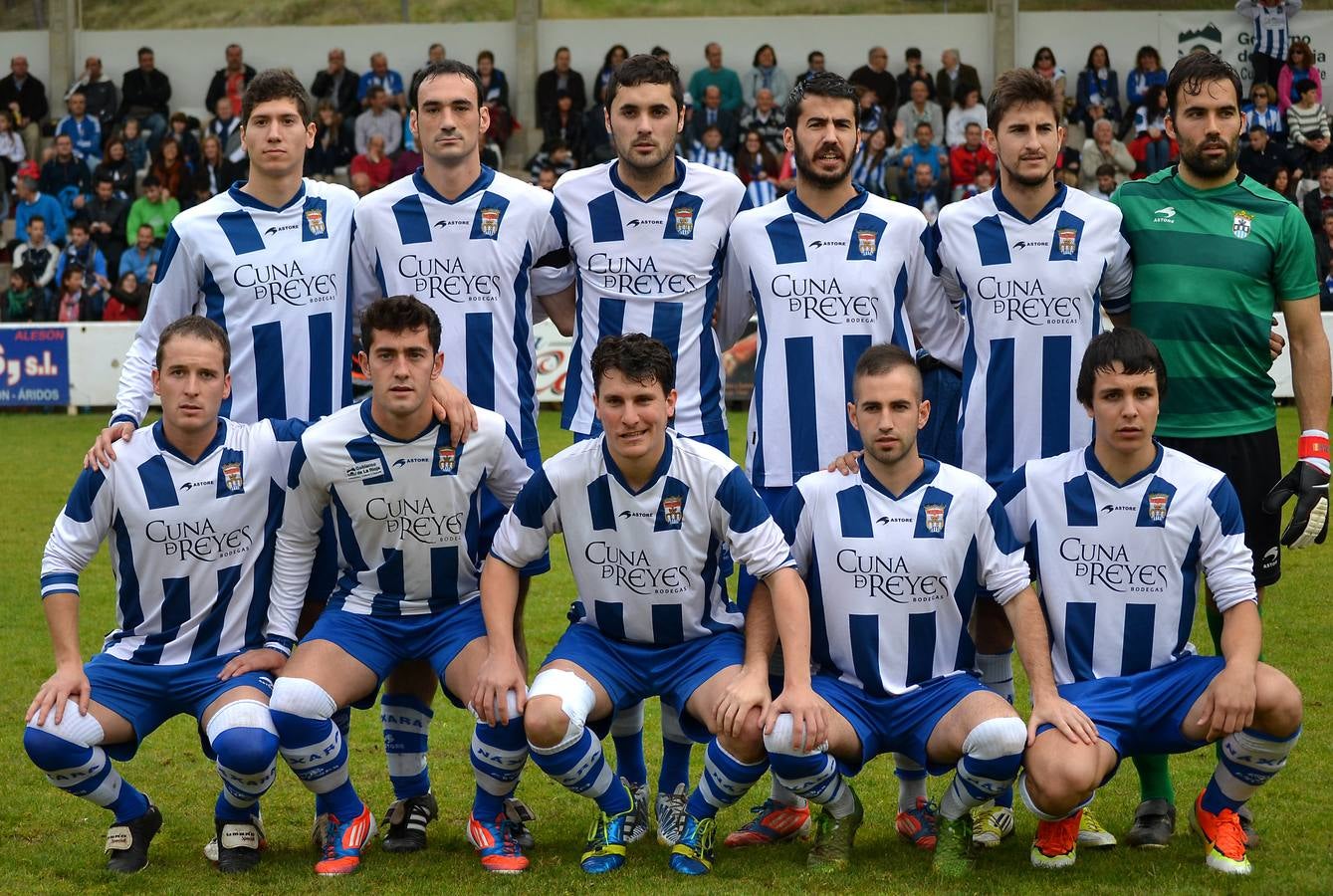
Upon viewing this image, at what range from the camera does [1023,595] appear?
14.0 feet

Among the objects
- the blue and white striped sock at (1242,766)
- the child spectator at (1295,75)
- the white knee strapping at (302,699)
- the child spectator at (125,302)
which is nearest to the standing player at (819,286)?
the blue and white striped sock at (1242,766)

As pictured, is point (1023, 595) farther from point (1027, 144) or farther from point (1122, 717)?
point (1027, 144)

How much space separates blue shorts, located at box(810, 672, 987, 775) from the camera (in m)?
4.28

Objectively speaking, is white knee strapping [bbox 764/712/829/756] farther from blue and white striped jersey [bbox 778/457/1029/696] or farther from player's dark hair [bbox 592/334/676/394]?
player's dark hair [bbox 592/334/676/394]

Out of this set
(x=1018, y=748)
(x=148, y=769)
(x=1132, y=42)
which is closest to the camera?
(x=1018, y=748)

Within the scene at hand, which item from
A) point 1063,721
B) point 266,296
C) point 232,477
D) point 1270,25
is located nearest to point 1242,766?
point 1063,721

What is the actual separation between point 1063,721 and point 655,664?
1.18 meters

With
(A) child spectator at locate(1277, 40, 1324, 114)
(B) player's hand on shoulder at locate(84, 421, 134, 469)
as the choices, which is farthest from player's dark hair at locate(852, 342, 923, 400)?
(A) child spectator at locate(1277, 40, 1324, 114)

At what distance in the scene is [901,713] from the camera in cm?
432

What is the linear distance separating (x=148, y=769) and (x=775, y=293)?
279 centimetres

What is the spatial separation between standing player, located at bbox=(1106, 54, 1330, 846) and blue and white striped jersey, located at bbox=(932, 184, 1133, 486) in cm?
17

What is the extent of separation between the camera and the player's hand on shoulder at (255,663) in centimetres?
446

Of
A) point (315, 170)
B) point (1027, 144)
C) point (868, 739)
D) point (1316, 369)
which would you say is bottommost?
point (868, 739)

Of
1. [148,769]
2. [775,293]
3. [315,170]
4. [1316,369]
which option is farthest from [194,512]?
[315,170]
